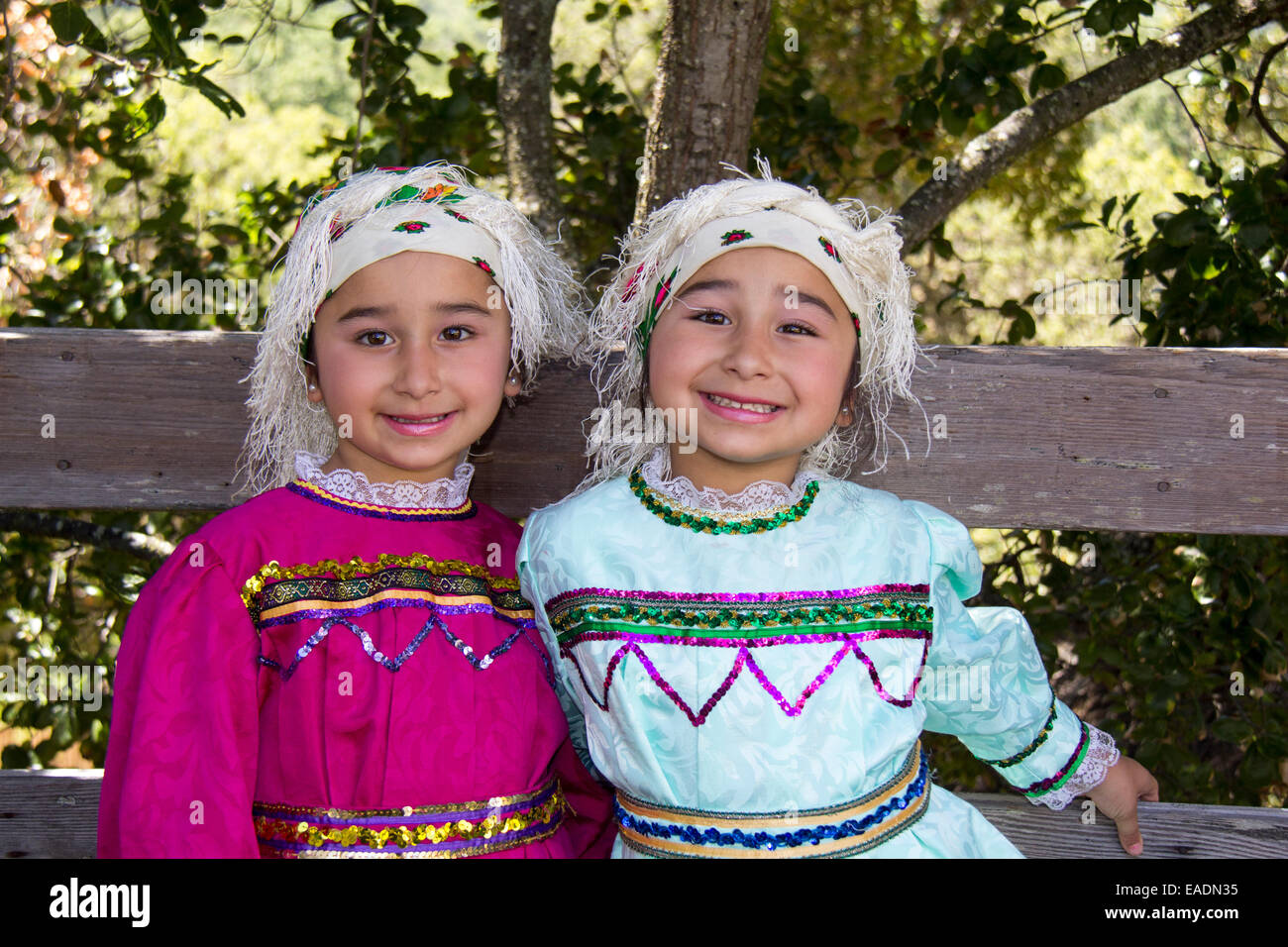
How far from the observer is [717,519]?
5.88 feet

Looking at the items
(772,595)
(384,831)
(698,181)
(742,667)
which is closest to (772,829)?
(742,667)

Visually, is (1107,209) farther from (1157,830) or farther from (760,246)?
(1157,830)

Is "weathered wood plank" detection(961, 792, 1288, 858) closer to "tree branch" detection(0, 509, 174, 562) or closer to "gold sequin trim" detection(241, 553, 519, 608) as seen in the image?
"gold sequin trim" detection(241, 553, 519, 608)

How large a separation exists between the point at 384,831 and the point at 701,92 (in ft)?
4.86

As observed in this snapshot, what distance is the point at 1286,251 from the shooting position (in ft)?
8.13

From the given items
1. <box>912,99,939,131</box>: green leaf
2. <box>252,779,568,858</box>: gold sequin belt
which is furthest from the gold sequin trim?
<box>912,99,939,131</box>: green leaf

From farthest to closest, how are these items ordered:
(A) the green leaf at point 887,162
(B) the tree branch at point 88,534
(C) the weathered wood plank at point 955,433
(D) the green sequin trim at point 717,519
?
(A) the green leaf at point 887,162 < (B) the tree branch at point 88,534 < (C) the weathered wood plank at point 955,433 < (D) the green sequin trim at point 717,519

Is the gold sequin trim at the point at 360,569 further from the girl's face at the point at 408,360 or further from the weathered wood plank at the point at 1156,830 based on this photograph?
the weathered wood plank at the point at 1156,830

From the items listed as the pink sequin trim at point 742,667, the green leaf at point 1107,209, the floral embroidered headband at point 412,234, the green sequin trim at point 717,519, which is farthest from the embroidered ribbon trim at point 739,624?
the green leaf at point 1107,209

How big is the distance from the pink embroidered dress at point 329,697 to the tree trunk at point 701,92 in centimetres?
93

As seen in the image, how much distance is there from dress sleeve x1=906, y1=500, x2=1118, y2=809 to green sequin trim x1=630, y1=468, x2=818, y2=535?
0.21 m

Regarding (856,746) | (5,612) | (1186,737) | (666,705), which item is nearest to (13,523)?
(5,612)

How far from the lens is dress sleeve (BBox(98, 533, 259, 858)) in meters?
1.56

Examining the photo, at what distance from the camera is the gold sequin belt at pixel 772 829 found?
5.48ft
